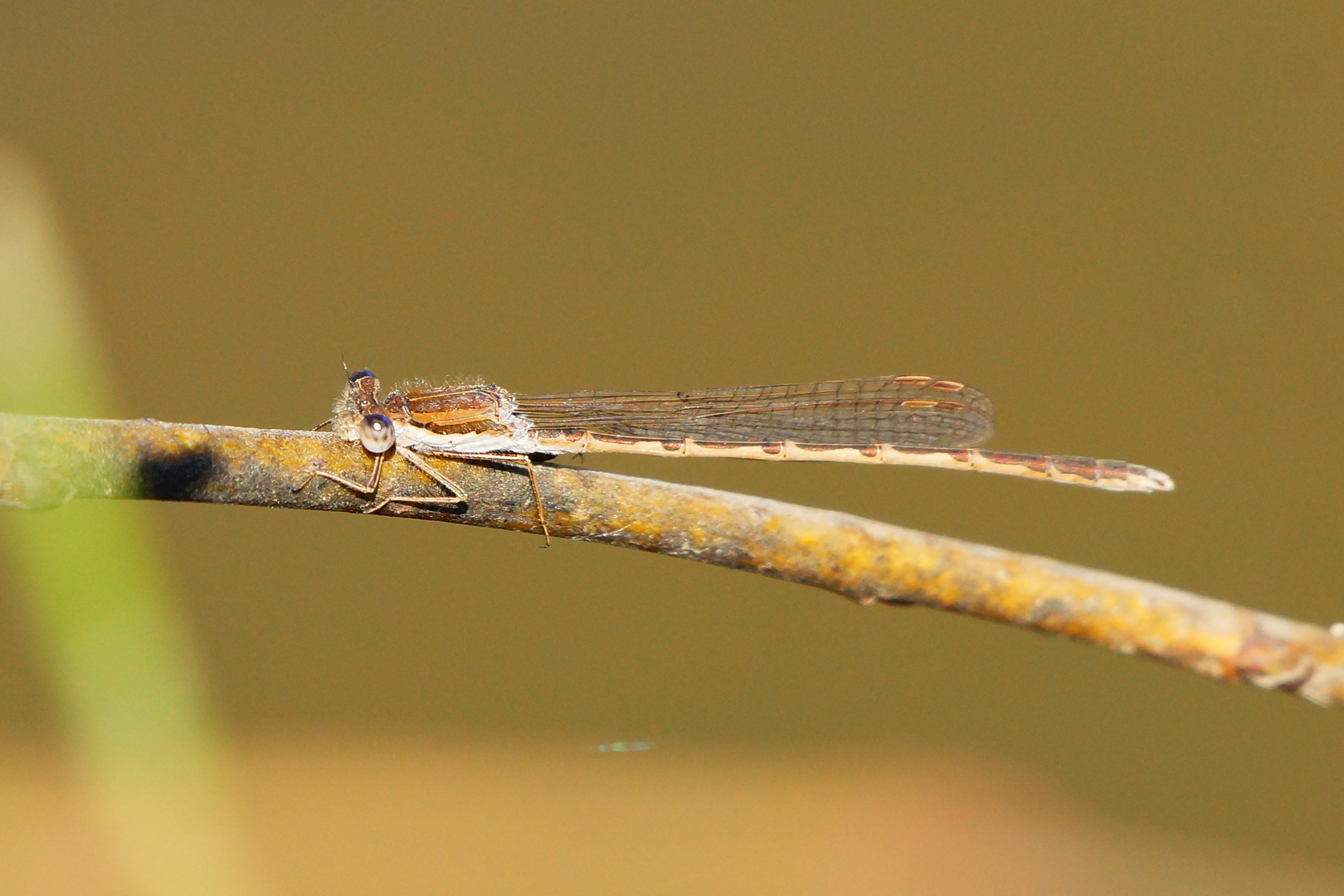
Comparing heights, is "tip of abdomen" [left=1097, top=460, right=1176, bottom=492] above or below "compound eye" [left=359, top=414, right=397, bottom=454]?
below

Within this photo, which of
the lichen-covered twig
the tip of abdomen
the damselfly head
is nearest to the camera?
the lichen-covered twig

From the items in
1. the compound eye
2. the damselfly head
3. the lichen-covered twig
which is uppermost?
the damselfly head

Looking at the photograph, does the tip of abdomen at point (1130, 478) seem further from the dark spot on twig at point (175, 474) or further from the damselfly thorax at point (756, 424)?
the dark spot on twig at point (175, 474)

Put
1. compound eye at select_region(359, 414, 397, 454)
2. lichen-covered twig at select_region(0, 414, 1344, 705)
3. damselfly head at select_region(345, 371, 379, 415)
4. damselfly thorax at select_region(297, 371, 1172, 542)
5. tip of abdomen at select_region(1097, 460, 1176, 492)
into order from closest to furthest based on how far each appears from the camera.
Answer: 1. lichen-covered twig at select_region(0, 414, 1344, 705)
2. compound eye at select_region(359, 414, 397, 454)
3. damselfly head at select_region(345, 371, 379, 415)
4. damselfly thorax at select_region(297, 371, 1172, 542)
5. tip of abdomen at select_region(1097, 460, 1176, 492)

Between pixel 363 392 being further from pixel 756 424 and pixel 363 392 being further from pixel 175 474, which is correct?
pixel 756 424

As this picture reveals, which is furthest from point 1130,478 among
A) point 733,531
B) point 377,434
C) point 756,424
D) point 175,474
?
point 175,474

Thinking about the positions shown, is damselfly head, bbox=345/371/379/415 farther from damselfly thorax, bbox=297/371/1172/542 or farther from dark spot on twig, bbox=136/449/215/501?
dark spot on twig, bbox=136/449/215/501

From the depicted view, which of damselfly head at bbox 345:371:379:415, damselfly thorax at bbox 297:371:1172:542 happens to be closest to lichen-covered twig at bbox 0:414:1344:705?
damselfly head at bbox 345:371:379:415
